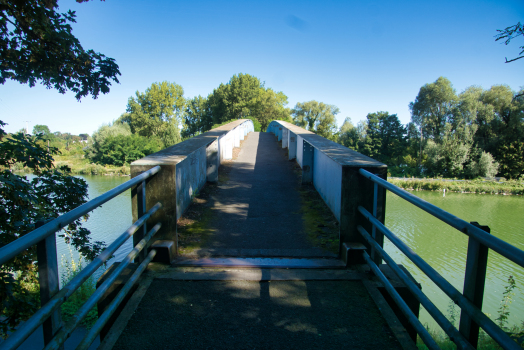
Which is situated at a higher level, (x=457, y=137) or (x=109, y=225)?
(x=457, y=137)

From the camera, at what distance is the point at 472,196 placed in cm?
4262

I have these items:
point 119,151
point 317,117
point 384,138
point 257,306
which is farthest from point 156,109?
point 257,306

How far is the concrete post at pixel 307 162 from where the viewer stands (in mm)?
7578

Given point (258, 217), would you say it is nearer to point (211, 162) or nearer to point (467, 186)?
point (211, 162)

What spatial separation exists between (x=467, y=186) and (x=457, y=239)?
2634 centimetres

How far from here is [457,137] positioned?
5447cm

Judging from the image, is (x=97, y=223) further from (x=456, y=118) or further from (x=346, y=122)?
(x=346, y=122)

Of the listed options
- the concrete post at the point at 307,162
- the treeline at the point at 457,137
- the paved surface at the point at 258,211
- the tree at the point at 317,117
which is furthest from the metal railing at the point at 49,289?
the tree at the point at 317,117

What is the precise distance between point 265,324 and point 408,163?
2692 inches

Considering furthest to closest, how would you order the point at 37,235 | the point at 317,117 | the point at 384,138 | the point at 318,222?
1. the point at 317,117
2. the point at 384,138
3. the point at 318,222
4. the point at 37,235

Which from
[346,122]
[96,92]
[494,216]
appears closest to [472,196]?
[494,216]

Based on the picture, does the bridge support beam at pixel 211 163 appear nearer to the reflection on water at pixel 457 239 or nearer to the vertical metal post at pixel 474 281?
the vertical metal post at pixel 474 281

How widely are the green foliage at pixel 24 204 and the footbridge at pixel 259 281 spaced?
2017mm

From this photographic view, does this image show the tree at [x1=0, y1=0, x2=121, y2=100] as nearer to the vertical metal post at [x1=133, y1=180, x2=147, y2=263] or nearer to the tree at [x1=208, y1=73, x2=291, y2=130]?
the vertical metal post at [x1=133, y1=180, x2=147, y2=263]
